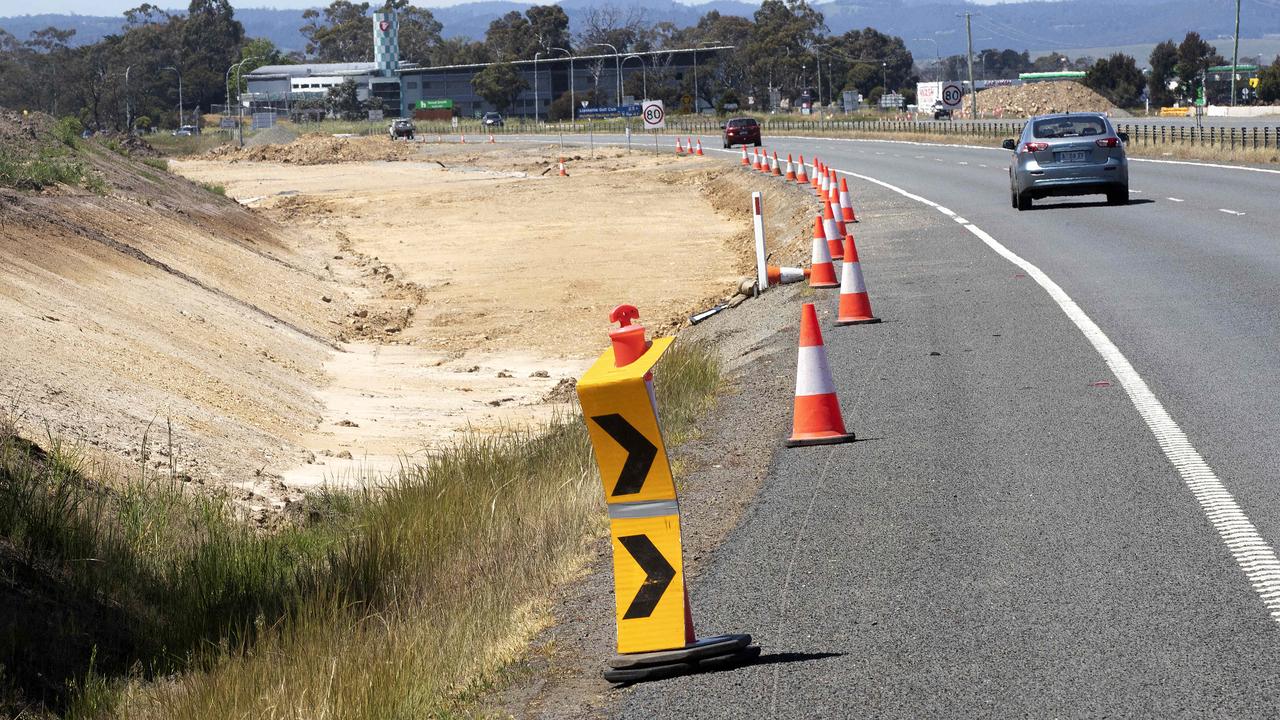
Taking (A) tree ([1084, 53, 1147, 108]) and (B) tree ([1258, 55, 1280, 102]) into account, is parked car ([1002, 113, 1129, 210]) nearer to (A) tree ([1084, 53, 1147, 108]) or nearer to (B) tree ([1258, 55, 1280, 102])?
(B) tree ([1258, 55, 1280, 102])

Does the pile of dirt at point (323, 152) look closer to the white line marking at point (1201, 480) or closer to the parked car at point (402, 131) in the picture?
the parked car at point (402, 131)

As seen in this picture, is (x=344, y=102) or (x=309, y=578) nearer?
(x=309, y=578)

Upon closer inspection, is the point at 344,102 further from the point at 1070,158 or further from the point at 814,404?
the point at 814,404

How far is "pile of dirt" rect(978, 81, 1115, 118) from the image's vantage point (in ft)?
359

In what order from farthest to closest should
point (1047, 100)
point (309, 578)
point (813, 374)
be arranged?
1. point (1047, 100)
2. point (813, 374)
3. point (309, 578)

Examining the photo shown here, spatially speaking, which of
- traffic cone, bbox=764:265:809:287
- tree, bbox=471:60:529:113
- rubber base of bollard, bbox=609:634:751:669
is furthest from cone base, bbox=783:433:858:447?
tree, bbox=471:60:529:113

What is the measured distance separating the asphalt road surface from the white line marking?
0.02 meters

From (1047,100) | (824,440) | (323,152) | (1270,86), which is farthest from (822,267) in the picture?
(1047,100)

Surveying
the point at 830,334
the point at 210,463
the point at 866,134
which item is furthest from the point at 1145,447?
the point at 866,134

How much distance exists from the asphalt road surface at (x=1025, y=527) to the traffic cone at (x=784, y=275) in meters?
3.69

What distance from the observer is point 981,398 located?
397 inches

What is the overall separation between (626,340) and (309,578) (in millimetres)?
3524

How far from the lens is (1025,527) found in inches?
273

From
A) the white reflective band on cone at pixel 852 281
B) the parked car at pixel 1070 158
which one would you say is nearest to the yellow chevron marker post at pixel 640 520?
the white reflective band on cone at pixel 852 281
